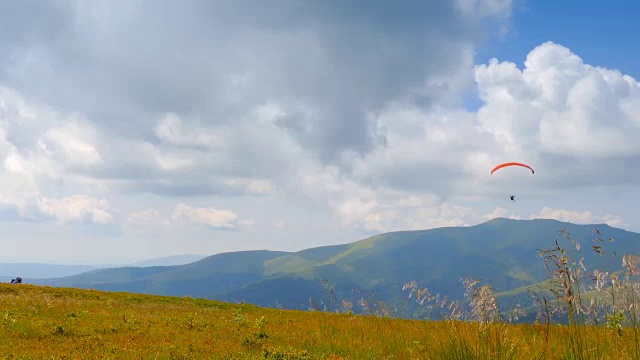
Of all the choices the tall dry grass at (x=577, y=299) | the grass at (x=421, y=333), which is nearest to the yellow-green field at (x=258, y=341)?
the grass at (x=421, y=333)

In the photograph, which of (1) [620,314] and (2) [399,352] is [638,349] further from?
(2) [399,352]

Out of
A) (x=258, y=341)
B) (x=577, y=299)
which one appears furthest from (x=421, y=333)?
(x=577, y=299)

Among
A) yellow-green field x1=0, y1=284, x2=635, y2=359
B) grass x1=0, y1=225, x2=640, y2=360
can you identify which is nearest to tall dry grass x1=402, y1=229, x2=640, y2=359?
grass x1=0, y1=225, x2=640, y2=360

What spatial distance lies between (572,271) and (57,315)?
21589mm

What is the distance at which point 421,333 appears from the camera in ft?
50.3

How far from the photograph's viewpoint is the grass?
25.0ft

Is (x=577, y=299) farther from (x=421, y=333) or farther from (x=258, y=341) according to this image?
(x=258, y=341)

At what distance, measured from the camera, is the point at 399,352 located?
12375 mm

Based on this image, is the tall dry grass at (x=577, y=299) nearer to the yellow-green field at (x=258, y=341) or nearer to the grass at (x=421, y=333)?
the grass at (x=421, y=333)

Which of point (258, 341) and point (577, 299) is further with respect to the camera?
point (258, 341)

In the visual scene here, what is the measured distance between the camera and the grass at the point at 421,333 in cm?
761

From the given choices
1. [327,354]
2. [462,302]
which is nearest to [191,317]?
[327,354]

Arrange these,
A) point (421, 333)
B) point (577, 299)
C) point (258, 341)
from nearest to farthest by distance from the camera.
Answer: point (577, 299), point (258, 341), point (421, 333)

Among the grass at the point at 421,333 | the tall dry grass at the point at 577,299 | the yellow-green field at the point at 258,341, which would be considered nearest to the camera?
the tall dry grass at the point at 577,299
